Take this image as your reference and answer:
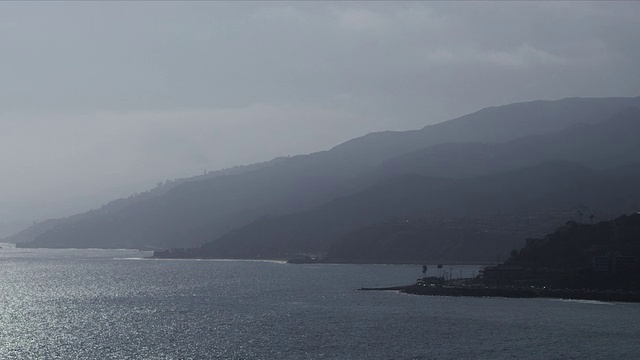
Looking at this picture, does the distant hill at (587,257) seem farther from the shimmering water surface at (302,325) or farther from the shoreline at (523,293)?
the shimmering water surface at (302,325)

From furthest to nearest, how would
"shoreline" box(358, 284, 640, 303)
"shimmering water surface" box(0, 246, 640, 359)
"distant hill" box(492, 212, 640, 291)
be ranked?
1. "distant hill" box(492, 212, 640, 291)
2. "shoreline" box(358, 284, 640, 303)
3. "shimmering water surface" box(0, 246, 640, 359)

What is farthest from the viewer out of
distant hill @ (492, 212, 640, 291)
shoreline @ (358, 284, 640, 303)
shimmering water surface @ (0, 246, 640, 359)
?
distant hill @ (492, 212, 640, 291)

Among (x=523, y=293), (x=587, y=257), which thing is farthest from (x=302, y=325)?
(x=587, y=257)

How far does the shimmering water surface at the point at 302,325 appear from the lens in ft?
251

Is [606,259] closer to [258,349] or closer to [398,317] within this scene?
[398,317]

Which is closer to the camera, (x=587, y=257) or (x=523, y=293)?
(x=523, y=293)

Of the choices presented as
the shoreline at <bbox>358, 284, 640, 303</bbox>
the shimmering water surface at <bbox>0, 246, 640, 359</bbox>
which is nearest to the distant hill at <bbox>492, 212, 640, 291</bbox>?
the shoreline at <bbox>358, 284, 640, 303</bbox>

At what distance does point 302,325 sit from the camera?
307ft

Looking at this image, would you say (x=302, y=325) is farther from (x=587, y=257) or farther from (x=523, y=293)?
(x=587, y=257)

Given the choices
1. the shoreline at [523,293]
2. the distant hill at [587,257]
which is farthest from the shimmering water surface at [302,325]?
the distant hill at [587,257]

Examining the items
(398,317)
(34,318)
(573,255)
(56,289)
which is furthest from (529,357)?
(56,289)

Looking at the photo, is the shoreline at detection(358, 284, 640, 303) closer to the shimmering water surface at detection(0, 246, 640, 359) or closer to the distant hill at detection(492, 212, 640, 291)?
the distant hill at detection(492, 212, 640, 291)

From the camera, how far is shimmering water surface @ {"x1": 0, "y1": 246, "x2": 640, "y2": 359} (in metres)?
76.4

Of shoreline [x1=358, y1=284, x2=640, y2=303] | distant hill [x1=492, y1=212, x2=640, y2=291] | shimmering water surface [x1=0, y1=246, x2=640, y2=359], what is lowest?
shimmering water surface [x1=0, y1=246, x2=640, y2=359]
